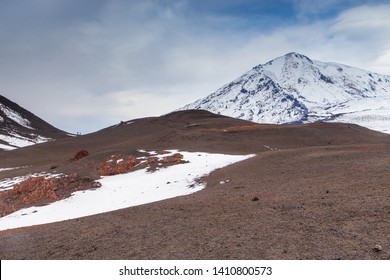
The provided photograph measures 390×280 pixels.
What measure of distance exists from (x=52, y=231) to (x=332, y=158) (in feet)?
53.4

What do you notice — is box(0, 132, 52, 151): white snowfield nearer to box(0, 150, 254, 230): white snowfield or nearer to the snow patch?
the snow patch

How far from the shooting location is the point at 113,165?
31.0 m

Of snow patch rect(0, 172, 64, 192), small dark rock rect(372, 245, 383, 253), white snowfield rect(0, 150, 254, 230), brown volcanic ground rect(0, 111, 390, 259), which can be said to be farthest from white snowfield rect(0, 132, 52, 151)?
small dark rock rect(372, 245, 383, 253)

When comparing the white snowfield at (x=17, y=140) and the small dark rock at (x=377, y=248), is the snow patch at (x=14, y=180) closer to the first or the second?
the small dark rock at (x=377, y=248)

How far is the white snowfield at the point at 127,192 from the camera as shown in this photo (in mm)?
19453

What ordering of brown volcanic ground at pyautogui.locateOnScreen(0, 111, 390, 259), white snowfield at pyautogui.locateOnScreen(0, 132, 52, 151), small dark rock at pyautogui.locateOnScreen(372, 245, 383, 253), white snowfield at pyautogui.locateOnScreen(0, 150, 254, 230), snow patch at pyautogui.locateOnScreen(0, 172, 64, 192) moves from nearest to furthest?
small dark rock at pyautogui.locateOnScreen(372, 245, 383, 253)
brown volcanic ground at pyautogui.locateOnScreen(0, 111, 390, 259)
white snowfield at pyautogui.locateOnScreen(0, 150, 254, 230)
snow patch at pyautogui.locateOnScreen(0, 172, 64, 192)
white snowfield at pyautogui.locateOnScreen(0, 132, 52, 151)

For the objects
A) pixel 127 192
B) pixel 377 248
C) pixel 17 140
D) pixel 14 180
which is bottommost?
pixel 377 248

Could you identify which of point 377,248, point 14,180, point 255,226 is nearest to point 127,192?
point 255,226

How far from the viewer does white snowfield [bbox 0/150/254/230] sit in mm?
19453

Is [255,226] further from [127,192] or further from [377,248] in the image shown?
[127,192]

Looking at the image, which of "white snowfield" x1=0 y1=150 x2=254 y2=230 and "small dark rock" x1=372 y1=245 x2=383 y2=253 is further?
"white snowfield" x1=0 y1=150 x2=254 y2=230

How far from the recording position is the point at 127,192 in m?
23.4

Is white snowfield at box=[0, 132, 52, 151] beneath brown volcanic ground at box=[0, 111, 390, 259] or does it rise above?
above
